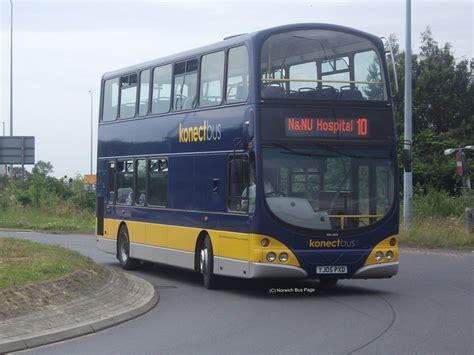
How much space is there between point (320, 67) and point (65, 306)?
6.18 meters

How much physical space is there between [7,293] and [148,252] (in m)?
7.84

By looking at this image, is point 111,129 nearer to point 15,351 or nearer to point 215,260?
point 215,260

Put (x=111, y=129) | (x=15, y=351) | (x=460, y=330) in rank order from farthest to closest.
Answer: (x=111, y=129) → (x=460, y=330) → (x=15, y=351)

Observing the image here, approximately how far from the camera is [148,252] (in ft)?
67.1

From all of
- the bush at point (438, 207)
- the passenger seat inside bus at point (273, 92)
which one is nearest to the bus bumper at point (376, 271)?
the passenger seat inside bus at point (273, 92)

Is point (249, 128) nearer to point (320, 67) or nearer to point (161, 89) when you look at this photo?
point (320, 67)

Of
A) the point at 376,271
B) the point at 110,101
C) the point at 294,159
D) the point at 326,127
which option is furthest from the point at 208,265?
the point at 110,101

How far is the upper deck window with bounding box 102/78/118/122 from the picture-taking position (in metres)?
22.8

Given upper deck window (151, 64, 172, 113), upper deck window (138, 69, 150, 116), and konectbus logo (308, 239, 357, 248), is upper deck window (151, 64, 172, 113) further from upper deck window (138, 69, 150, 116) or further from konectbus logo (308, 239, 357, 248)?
konectbus logo (308, 239, 357, 248)

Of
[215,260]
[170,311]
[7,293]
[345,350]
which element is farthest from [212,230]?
[345,350]

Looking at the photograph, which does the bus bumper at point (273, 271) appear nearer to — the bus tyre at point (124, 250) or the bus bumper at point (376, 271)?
the bus bumper at point (376, 271)

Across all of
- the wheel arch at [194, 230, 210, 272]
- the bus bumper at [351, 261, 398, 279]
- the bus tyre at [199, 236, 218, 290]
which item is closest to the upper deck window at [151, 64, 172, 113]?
the wheel arch at [194, 230, 210, 272]

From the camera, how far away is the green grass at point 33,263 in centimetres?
1384

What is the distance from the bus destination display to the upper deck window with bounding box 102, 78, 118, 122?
305 inches
